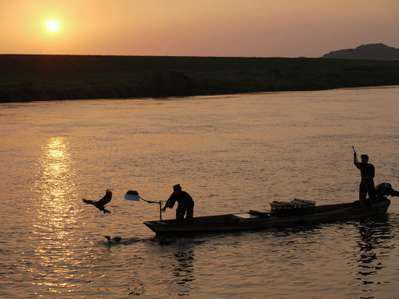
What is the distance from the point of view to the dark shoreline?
10712cm

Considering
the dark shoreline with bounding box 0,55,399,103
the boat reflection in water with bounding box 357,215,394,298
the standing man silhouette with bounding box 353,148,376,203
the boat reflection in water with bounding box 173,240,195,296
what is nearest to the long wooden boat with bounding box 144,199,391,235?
the standing man silhouette with bounding box 353,148,376,203

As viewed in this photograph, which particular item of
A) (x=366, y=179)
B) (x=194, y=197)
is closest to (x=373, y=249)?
(x=366, y=179)

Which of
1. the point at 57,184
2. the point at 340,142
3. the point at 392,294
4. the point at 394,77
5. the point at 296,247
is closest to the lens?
the point at 392,294

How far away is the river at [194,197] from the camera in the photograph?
19984 millimetres

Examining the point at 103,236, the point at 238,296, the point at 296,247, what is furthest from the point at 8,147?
the point at 238,296

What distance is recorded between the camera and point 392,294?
18609 mm

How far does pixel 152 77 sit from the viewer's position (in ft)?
373

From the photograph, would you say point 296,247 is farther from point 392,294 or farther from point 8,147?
point 8,147

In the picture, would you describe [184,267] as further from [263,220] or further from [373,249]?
[373,249]

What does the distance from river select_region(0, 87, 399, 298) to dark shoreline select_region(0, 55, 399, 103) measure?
120 ft

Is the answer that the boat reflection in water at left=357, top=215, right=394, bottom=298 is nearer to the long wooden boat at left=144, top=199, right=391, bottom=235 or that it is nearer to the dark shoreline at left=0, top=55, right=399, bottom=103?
the long wooden boat at left=144, top=199, right=391, bottom=235

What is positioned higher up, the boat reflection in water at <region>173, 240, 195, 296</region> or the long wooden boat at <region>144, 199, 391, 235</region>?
the long wooden boat at <region>144, 199, 391, 235</region>

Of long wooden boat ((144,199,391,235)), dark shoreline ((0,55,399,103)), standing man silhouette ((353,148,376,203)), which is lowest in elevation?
long wooden boat ((144,199,391,235))

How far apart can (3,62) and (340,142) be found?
116 m
